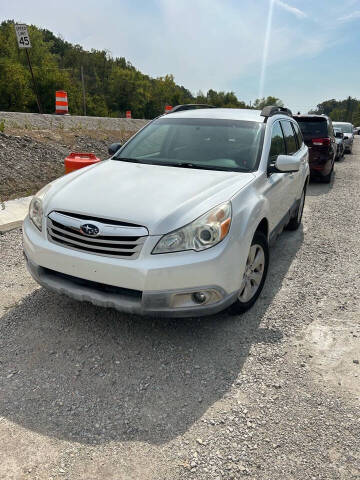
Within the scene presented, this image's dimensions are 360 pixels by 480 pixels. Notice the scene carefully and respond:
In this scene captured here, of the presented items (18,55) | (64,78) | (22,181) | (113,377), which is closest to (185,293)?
(113,377)

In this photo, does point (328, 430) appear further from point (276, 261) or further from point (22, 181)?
point (22, 181)

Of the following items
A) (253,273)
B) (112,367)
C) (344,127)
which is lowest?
(112,367)

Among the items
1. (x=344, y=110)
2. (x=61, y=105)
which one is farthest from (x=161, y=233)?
(x=344, y=110)

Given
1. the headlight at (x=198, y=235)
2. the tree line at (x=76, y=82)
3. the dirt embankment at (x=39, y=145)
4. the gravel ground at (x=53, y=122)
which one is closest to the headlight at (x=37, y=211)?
the headlight at (x=198, y=235)

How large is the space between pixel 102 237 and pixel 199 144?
175cm

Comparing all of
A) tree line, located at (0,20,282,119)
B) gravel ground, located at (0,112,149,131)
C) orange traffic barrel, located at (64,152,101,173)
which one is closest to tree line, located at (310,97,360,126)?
tree line, located at (0,20,282,119)

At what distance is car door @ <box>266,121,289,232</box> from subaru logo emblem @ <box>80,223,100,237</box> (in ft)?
5.50

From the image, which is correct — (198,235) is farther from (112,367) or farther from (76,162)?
(76,162)

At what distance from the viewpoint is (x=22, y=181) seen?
6914 millimetres

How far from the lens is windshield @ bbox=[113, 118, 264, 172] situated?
11.9 feet

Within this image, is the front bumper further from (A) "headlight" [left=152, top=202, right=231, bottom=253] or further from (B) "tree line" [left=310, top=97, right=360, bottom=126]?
(B) "tree line" [left=310, top=97, right=360, bottom=126]

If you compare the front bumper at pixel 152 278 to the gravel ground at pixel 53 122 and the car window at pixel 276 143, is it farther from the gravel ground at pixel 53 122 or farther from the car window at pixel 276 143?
the gravel ground at pixel 53 122

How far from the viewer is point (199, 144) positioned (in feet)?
12.7

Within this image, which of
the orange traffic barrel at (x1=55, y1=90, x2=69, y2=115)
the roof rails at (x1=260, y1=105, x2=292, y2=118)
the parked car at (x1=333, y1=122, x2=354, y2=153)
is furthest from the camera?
the parked car at (x1=333, y1=122, x2=354, y2=153)
